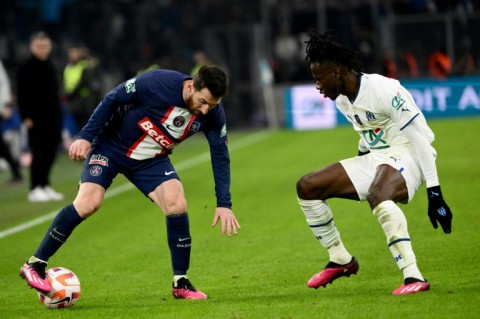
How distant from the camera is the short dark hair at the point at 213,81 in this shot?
25.4ft

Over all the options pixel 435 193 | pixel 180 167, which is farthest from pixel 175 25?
pixel 435 193

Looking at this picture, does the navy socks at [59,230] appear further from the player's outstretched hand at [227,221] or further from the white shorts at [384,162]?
the white shorts at [384,162]

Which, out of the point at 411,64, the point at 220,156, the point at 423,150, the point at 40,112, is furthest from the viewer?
the point at 411,64

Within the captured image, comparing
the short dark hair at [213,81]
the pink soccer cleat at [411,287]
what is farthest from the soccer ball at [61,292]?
the pink soccer cleat at [411,287]

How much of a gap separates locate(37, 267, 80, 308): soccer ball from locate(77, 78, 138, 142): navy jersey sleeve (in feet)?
3.52

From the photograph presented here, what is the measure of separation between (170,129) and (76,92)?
52.3 feet

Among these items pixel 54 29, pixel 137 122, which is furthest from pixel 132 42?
pixel 137 122

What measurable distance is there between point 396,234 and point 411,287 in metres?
0.39

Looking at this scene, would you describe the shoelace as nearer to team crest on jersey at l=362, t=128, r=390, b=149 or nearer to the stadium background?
team crest on jersey at l=362, t=128, r=390, b=149

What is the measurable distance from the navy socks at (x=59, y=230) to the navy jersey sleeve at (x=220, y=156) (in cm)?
110

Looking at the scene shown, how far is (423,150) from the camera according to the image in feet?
25.8

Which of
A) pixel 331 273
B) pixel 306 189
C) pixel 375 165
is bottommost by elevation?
pixel 331 273

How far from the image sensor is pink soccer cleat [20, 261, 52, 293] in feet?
26.2

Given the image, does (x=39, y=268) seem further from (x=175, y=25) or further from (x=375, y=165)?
(x=175, y=25)
